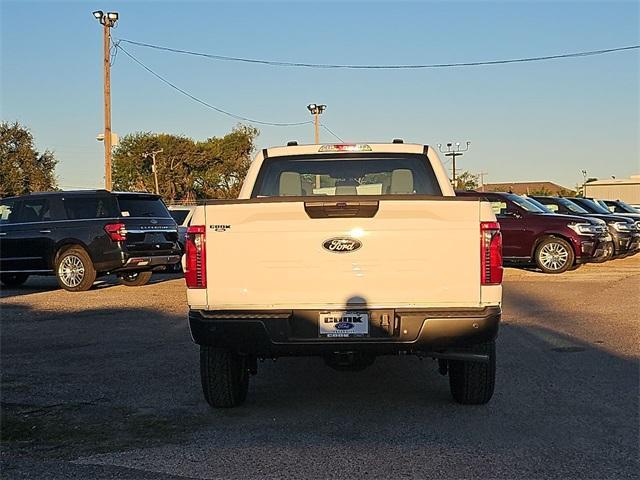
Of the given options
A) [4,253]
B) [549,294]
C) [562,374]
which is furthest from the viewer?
[4,253]

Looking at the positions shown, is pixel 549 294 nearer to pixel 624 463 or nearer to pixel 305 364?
pixel 305 364

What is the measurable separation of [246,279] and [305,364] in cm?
275

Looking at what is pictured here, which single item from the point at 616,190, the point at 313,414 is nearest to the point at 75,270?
the point at 313,414

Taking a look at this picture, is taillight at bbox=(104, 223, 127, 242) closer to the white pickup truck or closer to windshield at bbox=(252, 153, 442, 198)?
windshield at bbox=(252, 153, 442, 198)

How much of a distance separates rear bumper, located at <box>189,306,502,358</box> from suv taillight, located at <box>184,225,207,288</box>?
0.21 meters

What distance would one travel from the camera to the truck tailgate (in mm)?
5340

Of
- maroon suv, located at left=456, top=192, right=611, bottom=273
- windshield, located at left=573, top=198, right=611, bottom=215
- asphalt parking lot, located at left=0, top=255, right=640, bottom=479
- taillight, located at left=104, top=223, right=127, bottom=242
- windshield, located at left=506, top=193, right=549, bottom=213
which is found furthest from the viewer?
windshield, located at left=573, top=198, right=611, bottom=215

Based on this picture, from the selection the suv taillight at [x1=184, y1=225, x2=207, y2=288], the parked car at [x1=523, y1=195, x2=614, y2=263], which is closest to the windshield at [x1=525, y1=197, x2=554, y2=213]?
the parked car at [x1=523, y1=195, x2=614, y2=263]

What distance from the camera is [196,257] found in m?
5.48

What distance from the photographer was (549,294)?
1381 cm

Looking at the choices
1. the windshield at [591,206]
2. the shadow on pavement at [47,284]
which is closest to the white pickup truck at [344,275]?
the shadow on pavement at [47,284]

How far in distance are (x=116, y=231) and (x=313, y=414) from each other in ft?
29.3

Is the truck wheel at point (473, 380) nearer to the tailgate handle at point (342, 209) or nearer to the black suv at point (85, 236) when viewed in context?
the tailgate handle at point (342, 209)

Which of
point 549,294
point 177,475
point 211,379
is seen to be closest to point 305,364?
point 211,379
